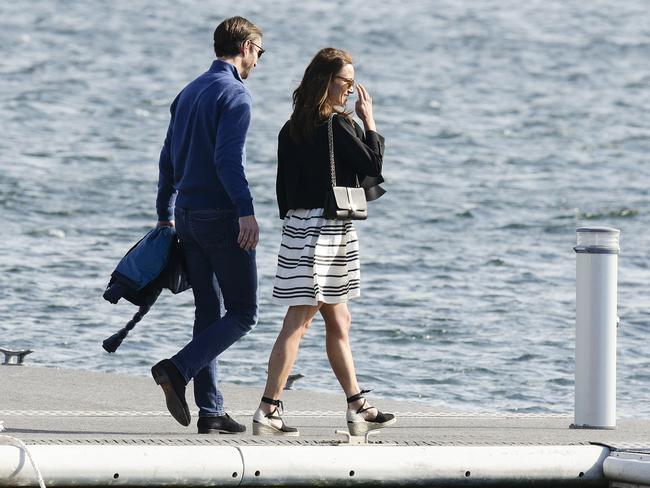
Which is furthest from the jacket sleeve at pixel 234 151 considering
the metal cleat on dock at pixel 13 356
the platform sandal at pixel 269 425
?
the metal cleat on dock at pixel 13 356

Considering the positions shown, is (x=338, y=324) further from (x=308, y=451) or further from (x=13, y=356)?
(x=13, y=356)

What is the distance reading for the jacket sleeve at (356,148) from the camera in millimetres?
6496

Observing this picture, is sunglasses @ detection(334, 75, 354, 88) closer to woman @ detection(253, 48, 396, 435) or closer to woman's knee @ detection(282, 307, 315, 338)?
woman @ detection(253, 48, 396, 435)

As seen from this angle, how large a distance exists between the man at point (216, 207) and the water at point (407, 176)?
1.57 feet

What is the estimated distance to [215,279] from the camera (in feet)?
22.4

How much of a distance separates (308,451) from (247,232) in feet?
3.39

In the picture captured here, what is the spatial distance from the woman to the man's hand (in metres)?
0.15

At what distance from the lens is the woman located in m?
6.54

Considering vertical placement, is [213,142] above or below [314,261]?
above

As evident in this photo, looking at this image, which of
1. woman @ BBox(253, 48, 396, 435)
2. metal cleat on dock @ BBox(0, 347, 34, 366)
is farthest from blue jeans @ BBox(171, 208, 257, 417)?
metal cleat on dock @ BBox(0, 347, 34, 366)

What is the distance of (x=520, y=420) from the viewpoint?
7988mm

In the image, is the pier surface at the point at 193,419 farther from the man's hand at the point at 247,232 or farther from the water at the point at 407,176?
the water at the point at 407,176

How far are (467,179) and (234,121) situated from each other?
26.4 meters

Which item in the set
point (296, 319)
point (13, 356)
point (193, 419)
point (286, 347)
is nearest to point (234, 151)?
point (296, 319)
